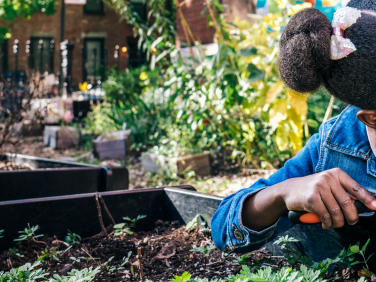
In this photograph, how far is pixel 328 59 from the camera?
83 cm

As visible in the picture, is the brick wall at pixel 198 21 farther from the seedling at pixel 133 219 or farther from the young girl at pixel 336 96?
the young girl at pixel 336 96

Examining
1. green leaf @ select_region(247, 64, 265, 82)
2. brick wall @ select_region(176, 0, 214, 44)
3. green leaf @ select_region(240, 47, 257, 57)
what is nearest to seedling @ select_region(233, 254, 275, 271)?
green leaf @ select_region(247, 64, 265, 82)

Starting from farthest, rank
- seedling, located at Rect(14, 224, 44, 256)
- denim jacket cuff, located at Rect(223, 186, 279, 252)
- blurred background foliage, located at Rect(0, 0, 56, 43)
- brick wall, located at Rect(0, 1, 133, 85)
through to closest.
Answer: brick wall, located at Rect(0, 1, 133, 85), blurred background foliage, located at Rect(0, 0, 56, 43), seedling, located at Rect(14, 224, 44, 256), denim jacket cuff, located at Rect(223, 186, 279, 252)

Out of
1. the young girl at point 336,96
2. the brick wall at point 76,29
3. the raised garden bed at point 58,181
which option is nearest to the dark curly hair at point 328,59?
the young girl at point 336,96

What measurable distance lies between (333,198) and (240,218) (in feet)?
1.08

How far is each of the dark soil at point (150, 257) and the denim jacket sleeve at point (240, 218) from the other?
0.08 m

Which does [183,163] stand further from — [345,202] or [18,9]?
[18,9]

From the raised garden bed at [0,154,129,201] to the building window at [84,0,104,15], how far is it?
14563 millimetres

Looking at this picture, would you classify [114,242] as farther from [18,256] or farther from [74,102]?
[74,102]

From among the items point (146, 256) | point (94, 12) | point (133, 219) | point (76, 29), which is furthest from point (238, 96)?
point (94, 12)

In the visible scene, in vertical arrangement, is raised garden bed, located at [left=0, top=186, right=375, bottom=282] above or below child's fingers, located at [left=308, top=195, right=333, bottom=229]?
below

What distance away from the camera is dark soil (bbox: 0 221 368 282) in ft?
3.84

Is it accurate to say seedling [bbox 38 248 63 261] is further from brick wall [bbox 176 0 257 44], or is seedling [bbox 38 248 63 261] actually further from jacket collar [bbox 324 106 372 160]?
brick wall [bbox 176 0 257 44]

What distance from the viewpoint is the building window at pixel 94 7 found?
1505 cm
